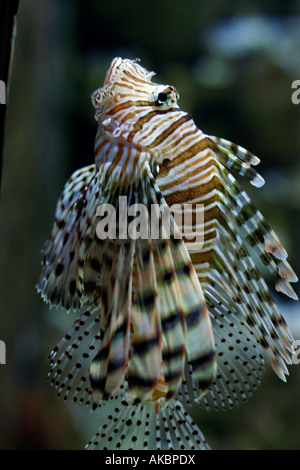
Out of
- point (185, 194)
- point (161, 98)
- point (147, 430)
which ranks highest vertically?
point (161, 98)

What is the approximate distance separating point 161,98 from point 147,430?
0.53m

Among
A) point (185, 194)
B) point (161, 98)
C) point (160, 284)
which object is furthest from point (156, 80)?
point (160, 284)

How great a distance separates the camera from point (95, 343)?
0.77 meters

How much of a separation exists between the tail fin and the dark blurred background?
0.18 metres

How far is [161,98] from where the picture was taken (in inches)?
27.1

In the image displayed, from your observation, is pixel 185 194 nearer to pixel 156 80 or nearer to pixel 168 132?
pixel 168 132

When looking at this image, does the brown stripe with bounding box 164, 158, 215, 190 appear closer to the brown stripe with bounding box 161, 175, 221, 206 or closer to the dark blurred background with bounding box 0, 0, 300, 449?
the brown stripe with bounding box 161, 175, 221, 206

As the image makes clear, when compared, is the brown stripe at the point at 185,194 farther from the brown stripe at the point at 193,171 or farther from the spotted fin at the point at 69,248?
the spotted fin at the point at 69,248

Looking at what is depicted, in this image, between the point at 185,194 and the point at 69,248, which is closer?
the point at 185,194

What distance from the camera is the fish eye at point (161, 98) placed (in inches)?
27.0

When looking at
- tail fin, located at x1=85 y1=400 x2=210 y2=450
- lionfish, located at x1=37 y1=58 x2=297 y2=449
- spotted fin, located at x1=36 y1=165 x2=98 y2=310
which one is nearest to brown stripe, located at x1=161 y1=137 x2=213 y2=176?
lionfish, located at x1=37 y1=58 x2=297 y2=449

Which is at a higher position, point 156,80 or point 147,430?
point 156,80

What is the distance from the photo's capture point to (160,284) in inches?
26.5
